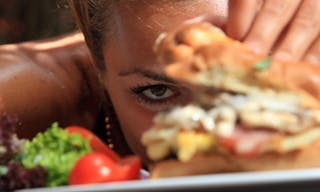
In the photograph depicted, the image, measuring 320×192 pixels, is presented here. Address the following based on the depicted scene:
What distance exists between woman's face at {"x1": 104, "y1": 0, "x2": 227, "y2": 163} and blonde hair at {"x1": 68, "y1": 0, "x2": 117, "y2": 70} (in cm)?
3

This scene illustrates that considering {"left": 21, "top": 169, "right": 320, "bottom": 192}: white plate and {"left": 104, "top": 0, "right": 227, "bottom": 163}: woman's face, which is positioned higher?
{"left": 21, "top": 169, "right": 320, "bottom": 192}: white plate

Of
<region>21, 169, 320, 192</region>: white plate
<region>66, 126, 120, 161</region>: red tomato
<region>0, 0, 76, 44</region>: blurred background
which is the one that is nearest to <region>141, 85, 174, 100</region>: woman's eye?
<region>66, 126, 120, 161</region>: red tomato

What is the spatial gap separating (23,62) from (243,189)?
97 centimetres

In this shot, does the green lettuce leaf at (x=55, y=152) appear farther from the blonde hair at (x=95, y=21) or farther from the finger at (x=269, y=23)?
the blonde hair at (x=95, y=21)

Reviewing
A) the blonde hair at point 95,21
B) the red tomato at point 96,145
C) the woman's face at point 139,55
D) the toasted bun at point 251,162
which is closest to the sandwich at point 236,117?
the toasted bun at point 251,162

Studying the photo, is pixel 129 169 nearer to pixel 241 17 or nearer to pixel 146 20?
pixel 241 17

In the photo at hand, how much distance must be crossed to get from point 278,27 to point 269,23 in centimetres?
1

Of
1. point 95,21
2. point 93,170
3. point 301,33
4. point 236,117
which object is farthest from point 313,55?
point 95,21

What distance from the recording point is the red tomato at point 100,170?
0.65 metres

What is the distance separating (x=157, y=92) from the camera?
35.7 inches

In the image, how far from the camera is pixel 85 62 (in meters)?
1.49

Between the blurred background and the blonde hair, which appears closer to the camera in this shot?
the blonde hair

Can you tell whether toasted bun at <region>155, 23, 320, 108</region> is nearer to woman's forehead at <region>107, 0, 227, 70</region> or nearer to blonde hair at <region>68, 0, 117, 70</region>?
woman's forehead at <region>107, 0, 227, 70</region>

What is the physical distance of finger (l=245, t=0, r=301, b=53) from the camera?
0.69 m
